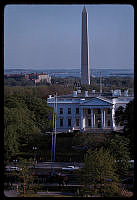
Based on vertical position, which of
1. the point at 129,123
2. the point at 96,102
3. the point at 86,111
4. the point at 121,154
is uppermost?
the point at 96,102

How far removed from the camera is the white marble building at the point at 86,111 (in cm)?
1800

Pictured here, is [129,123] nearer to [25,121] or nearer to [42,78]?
[25,121]

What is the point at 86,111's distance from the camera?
18.8m

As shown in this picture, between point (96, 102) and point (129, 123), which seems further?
point (96, 102)

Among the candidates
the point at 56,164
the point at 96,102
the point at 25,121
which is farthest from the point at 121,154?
the point at 96,102

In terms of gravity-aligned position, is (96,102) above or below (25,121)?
above

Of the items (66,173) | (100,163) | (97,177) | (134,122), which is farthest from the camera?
(66,173)

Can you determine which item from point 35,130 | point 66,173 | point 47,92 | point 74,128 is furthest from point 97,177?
point 47,92

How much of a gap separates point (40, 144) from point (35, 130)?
0.56 m

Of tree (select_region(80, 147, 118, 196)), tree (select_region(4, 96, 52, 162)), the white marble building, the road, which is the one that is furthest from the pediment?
tree (select_region(80, 147, 118, 196))

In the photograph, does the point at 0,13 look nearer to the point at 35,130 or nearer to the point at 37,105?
the point at 35,130

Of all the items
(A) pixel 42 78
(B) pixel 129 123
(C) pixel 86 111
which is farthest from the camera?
(A) pixel 42 78

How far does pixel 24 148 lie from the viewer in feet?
34.7

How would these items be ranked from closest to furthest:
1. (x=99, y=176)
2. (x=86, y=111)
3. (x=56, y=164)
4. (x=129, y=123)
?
(x=99, y=176) < (x=129, y=123) < (x=56, y=164) < (x=86, y=111)
